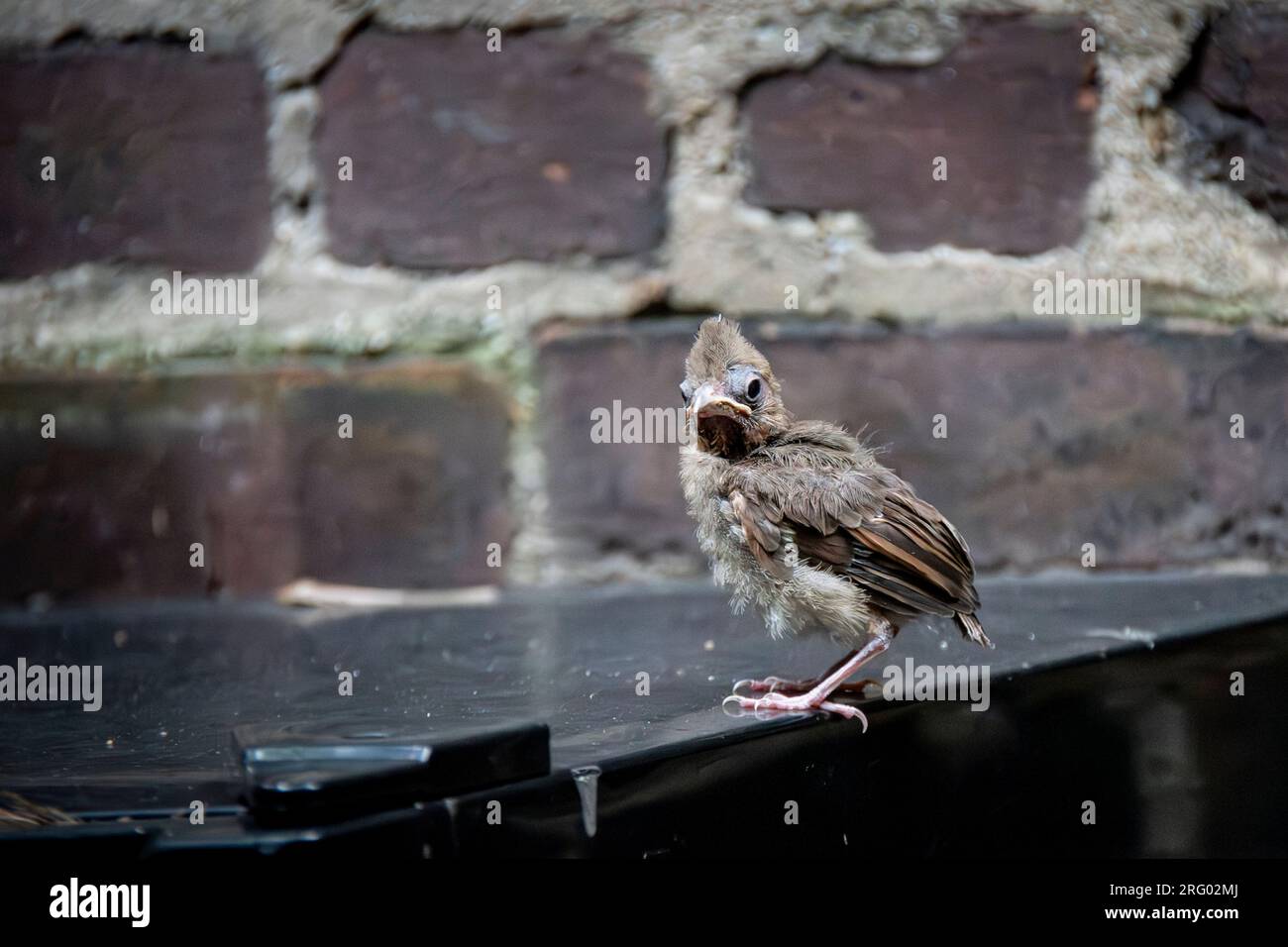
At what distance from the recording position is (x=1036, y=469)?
76.5 inches

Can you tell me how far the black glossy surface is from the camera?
877 mm

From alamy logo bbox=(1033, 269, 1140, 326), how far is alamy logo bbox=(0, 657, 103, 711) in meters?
1.38

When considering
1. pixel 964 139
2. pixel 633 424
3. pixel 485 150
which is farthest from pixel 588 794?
pixel 964 139

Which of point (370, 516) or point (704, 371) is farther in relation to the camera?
point (370, 516)

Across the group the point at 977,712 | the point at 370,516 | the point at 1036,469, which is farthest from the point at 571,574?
the point at 977,712

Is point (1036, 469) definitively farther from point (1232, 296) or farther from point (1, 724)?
point (1, 724)

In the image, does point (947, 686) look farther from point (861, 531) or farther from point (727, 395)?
point (727, 395)

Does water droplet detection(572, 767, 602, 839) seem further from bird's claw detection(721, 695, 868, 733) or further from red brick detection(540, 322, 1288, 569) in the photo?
red brick detection(540, 322, 1288, 569)

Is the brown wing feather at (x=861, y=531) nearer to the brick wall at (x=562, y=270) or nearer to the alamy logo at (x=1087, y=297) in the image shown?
the brick wall at (x=562, y=270)

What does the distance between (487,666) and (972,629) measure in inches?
19.7

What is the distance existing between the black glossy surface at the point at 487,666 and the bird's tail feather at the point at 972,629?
1.0 inches

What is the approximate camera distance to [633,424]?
1.86 metres

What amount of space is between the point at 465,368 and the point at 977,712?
3.36 ft
